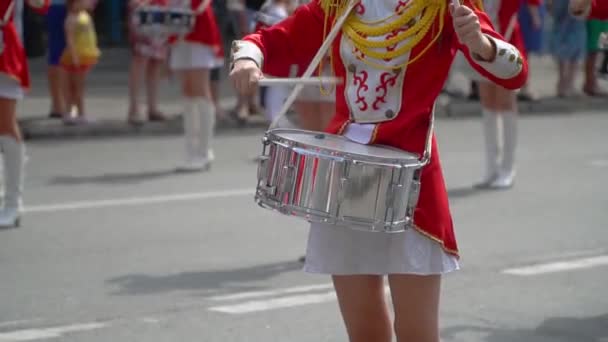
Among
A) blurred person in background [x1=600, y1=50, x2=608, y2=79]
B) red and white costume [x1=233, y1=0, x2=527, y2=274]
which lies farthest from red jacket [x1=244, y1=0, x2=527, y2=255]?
blurred person in background [x1=600, y1=50, x2=608, y2=79]

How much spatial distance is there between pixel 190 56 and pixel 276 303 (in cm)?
442

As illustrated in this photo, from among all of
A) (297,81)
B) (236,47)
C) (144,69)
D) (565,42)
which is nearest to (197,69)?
(144,69)

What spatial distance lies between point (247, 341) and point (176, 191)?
416cm

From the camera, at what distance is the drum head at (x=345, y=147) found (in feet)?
11.8

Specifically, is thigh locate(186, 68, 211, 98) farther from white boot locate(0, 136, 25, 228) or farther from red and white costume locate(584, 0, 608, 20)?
red and white costume locate(584, 0, 608, 20)

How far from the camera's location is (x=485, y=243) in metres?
7.83

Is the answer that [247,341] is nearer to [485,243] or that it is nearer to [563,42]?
[485,243]

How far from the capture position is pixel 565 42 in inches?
644

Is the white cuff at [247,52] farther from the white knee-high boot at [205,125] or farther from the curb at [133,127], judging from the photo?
the curb at [133,127]

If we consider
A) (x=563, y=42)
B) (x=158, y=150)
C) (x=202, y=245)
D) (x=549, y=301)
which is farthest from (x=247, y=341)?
(x=563, y=42)

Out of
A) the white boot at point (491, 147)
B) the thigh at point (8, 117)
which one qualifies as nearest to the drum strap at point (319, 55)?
the thigh at point (8, 117)

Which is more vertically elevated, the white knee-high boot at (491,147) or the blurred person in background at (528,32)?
the blurred person in background at (528,32)

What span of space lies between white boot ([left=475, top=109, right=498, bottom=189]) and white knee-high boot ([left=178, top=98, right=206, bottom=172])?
7.79ft

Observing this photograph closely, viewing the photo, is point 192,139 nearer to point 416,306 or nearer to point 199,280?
point 199,280
